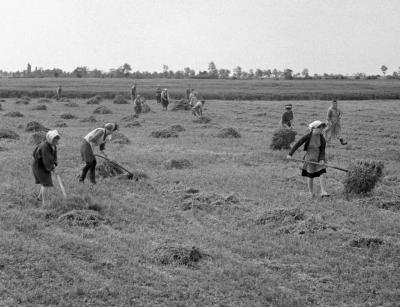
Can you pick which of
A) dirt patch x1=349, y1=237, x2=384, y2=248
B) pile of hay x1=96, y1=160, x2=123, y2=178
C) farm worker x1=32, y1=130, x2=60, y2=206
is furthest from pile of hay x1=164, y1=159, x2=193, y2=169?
dirt patch x1=349, y1=237, x2=384, y2=248

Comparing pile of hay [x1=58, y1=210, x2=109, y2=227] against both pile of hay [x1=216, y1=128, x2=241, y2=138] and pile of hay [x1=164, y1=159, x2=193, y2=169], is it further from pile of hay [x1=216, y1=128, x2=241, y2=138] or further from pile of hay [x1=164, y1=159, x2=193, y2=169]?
pile of hay [x1=216, y1=128, x2=241, y2=138]

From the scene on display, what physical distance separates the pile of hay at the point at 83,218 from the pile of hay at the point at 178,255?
72.6 inches

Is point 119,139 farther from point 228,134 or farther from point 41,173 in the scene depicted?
point 41,173

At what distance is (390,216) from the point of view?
1040 centimetres

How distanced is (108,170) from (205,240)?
5272 mm

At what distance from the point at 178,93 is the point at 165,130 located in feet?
99.5

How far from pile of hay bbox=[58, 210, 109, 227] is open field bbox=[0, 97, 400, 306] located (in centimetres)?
16

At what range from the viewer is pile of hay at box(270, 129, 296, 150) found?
1855 centimetres

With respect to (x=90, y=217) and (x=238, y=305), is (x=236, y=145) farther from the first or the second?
(x=238, y=305)

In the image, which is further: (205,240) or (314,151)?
(314,151)

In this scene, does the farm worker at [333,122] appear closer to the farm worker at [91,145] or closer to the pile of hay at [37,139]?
the farm worker at [91,145]

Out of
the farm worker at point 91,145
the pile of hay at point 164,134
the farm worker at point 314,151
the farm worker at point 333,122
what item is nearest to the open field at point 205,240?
the farm worker at point 91,145

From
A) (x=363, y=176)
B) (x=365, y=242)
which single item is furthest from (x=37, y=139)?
(x=365, y=242)

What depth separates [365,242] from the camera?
8.73m
